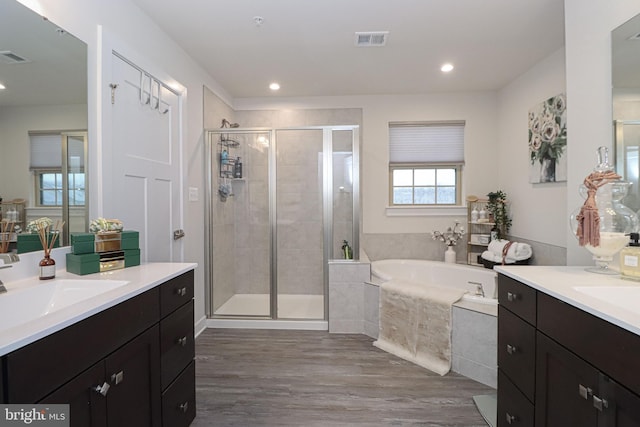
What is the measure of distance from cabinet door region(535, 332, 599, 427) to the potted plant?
2.55 m

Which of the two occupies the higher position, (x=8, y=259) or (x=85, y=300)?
(x=8, y=259)

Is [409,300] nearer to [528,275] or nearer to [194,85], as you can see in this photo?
[528,275]

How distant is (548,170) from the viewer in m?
2.92

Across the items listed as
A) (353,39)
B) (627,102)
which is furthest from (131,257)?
(627,102)

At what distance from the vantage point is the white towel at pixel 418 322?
2.43 m

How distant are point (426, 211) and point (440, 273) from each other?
747mm

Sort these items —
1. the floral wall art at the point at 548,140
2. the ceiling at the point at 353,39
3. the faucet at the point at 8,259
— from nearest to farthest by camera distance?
the faucet at the point at 8,259 → the ceiling at the point at 353,39 → the floral wall art at the point at 548,140

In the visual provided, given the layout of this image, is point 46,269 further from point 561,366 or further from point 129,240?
point 561,366

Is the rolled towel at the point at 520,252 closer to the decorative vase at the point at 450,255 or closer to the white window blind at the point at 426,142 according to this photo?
the decorative vase at the point at 450,255

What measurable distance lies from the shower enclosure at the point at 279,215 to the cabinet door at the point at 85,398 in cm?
227

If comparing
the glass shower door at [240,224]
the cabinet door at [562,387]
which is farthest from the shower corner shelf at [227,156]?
the cabinet door at [562,387]

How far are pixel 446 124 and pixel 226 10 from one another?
2.75 meters

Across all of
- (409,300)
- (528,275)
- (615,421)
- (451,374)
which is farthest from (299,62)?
(615,421)

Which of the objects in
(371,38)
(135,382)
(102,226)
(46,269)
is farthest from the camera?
(371,38)
